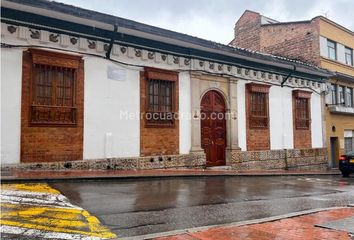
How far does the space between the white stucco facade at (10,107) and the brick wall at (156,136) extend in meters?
4.06

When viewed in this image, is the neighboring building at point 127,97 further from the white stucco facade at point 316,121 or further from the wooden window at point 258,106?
the white stucco facade at point 316,121

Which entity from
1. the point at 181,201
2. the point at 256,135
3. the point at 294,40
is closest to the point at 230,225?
the point at 181,201

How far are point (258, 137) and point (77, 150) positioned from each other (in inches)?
343

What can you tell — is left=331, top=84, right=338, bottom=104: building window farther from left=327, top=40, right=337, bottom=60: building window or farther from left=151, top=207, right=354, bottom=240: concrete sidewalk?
left=151, top=207, right=354, bottom=240: concrete sidewalk

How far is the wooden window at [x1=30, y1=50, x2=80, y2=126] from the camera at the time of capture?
377 inches

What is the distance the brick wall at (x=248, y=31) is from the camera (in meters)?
23.3

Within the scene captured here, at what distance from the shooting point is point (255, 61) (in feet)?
51.2

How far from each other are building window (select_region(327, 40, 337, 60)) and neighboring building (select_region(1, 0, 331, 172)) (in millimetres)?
5338

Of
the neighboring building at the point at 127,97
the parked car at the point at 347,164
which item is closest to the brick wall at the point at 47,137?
the neighboring building at the point at 127,97

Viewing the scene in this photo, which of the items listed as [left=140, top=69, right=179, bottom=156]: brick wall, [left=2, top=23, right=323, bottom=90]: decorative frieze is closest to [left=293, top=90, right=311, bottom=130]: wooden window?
[left=2, top=23, right=323, bottom=90]: decorative frieze

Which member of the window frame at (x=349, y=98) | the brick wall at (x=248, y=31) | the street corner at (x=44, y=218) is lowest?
the street corner at (x=44, y=218)

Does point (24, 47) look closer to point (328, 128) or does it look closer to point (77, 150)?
point (77, 150)

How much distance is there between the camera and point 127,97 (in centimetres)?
1148

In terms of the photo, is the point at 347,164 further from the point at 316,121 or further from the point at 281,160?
the point at 316,121
